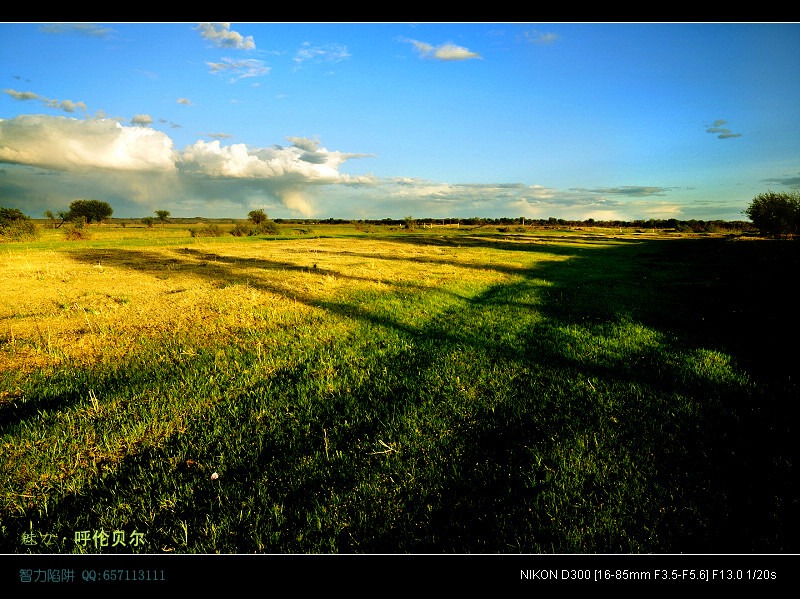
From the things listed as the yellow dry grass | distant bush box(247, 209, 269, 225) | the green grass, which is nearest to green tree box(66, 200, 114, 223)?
distant bush box(247, 209, 269, 225)

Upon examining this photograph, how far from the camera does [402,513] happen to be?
3098 mm

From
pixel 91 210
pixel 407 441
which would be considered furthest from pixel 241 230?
pixel 407 441

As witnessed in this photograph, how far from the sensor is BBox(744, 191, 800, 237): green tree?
153 ft

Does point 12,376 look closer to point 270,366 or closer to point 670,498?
point 270,366

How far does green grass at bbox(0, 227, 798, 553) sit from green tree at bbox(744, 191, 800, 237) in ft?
195

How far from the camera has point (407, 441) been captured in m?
4.20

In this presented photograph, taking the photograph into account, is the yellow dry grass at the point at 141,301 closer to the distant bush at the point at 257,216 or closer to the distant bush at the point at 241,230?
the distant bush at the point at 241,230

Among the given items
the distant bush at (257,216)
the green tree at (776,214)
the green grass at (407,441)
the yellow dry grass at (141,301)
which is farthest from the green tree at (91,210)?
the green tree at (776,214)

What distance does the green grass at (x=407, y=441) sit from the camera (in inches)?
114

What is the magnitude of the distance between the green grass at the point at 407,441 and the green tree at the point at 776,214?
2335 inches

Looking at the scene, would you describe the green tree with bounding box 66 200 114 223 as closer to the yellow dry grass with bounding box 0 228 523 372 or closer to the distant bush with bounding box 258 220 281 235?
the distant bush with bounding box 258 220 281 235
